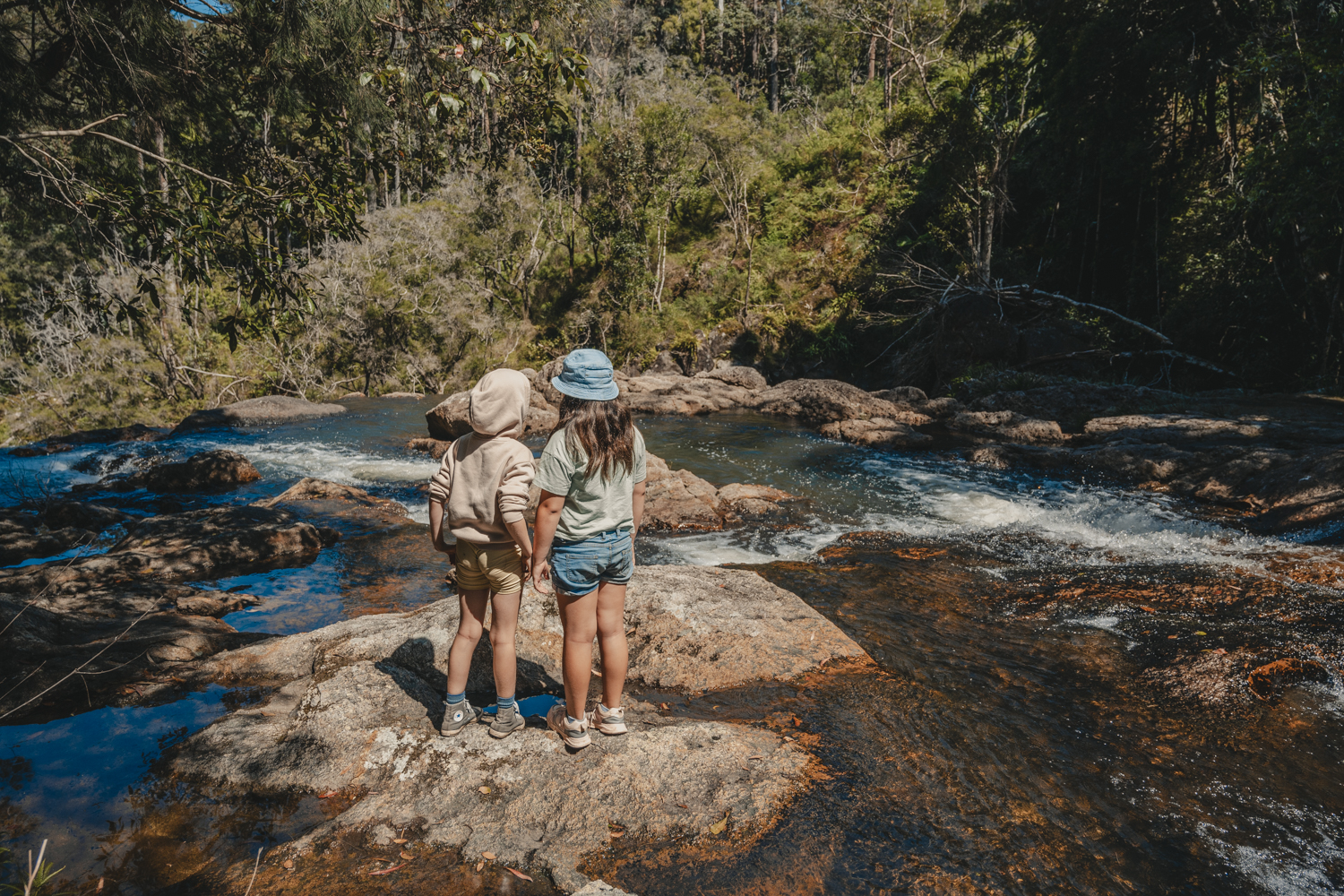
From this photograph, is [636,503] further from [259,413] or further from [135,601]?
[259,413]

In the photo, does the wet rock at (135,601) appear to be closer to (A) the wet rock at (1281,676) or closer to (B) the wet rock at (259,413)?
(A) the wet rock at (1281,676)

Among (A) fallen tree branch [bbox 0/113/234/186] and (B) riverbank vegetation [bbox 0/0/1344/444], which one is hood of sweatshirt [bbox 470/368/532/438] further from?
(A) fallen tree branch [bbox 0/113/234/186]

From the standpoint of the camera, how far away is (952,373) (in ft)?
63.2

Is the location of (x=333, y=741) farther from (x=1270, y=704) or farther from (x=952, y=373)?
(x=952, y=373)

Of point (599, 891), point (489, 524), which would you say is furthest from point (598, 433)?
point (599, 891)

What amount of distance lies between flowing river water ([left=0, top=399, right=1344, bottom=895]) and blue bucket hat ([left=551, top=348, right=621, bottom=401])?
195 centimetres

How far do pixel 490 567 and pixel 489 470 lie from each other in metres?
0.48

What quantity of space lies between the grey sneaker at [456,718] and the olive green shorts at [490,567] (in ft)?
1.88

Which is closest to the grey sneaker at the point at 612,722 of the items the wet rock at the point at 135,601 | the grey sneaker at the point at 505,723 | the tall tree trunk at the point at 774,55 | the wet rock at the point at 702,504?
the grey sneaker at the point at 505,723

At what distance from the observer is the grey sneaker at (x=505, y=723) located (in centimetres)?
313

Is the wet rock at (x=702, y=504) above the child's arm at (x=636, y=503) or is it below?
below

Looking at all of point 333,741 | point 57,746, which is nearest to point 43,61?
point 57,746

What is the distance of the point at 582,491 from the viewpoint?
3.09 metres

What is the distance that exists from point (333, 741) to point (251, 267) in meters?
3.75
